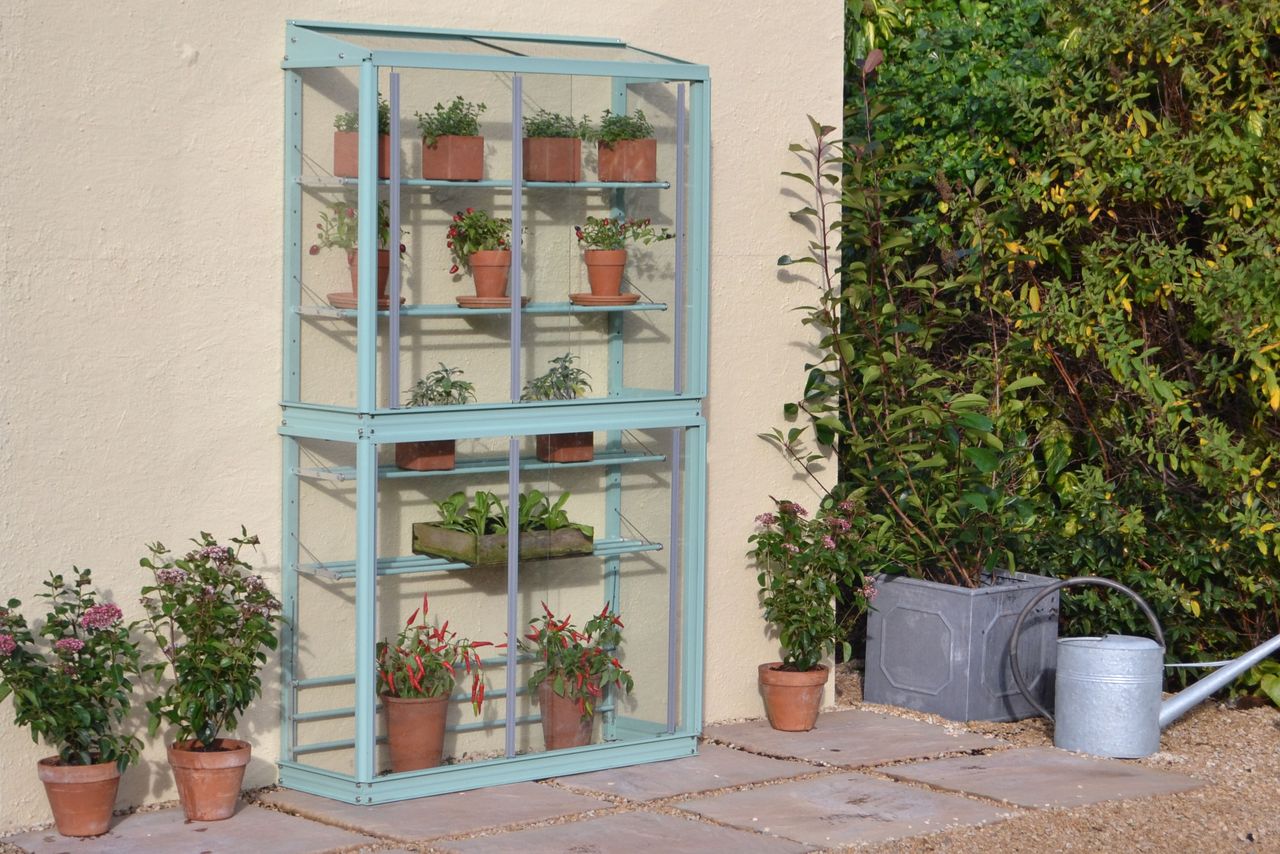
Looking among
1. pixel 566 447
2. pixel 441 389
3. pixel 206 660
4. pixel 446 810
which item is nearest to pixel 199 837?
pixel 206 660

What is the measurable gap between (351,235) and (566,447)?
101 centimetres

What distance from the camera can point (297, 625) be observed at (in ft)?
18.0

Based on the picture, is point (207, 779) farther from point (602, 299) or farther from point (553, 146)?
point (553, 146)

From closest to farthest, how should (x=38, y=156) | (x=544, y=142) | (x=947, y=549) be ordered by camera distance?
(x=38, y=156)
(x=544, y=142)
(x=947, y=549)

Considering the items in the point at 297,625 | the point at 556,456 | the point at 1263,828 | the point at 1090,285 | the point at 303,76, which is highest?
the point at 303,76

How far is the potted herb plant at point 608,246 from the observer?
18.9 feet

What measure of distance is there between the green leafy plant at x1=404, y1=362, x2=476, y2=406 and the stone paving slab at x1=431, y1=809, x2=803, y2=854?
1.33m

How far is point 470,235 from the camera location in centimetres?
554

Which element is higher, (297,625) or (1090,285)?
(1090,285)

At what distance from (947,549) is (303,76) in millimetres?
3017

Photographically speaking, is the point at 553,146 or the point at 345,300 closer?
the point at 345,300

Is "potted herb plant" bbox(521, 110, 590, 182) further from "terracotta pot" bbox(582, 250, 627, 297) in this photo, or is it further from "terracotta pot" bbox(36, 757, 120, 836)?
"terracotta pot" bbox(36, 757, 120, 836)

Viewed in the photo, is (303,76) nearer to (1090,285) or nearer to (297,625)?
(297,625)

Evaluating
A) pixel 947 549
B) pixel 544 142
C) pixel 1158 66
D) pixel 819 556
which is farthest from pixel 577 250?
pixel 1158 66
